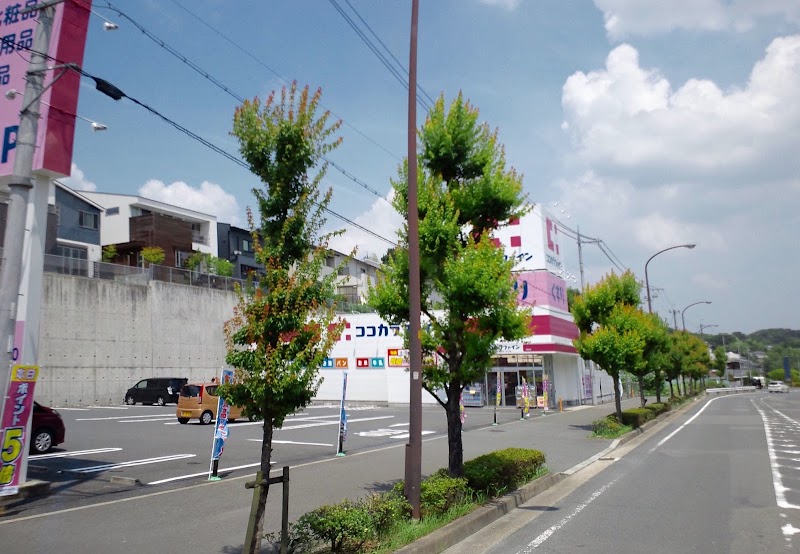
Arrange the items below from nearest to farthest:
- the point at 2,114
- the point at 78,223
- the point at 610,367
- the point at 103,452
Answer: the point at 2,114
the point at 103,452
the point at 610,367
the point at 78,223

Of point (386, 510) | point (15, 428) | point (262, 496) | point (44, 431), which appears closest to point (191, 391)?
point (44, 431)

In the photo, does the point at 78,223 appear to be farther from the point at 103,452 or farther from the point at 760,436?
the point at 760,436

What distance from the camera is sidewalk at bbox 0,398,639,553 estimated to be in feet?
24.4

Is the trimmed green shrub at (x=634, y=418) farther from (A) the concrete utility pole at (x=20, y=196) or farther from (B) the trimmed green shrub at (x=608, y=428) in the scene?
(A) the concrete utility pole at (x=20, y=196)

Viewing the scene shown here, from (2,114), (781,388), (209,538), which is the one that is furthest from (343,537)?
(781,388)

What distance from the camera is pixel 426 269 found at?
9688 mm

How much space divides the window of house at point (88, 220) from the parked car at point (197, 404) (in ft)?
85.7

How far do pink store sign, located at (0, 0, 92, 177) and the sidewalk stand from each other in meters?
5.98

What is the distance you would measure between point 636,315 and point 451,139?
17002 millimetres

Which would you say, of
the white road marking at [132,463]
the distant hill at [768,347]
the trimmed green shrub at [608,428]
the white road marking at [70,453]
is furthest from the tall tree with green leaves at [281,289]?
the distant hill at [768,347]

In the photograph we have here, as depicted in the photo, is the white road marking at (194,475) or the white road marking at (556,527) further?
the white road marking at (194,475)

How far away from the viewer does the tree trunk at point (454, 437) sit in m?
9.43

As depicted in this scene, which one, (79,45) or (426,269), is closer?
(426,269)

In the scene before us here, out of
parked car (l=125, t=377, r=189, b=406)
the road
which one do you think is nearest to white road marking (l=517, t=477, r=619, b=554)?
the road
